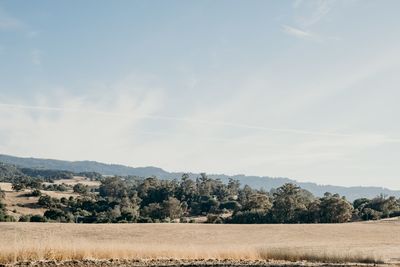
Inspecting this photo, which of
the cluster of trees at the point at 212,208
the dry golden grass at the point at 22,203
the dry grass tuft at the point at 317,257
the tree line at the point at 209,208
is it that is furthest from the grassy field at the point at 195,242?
the dry golden grass at the point at 22,203

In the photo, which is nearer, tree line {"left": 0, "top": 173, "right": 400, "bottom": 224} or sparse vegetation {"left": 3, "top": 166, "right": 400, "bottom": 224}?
tree line {"left": 0, "top": 173, "right": 400, "bottom": 224}

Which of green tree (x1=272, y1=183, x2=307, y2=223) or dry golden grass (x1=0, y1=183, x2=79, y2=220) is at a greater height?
green tree (x1=272, y1=183, x2=307, y2=223)

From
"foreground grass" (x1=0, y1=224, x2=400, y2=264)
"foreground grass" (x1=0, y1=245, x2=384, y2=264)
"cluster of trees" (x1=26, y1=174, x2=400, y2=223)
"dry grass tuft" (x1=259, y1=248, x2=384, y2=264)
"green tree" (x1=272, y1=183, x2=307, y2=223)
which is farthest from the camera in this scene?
"green tree" (x1=272, y1=183, x2=307, y2=223)

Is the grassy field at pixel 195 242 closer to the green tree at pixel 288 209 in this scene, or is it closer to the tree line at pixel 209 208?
the tree line at pixel 209 208

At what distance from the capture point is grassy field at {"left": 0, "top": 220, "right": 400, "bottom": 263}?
21.3m

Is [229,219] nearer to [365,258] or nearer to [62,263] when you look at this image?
[365,258]

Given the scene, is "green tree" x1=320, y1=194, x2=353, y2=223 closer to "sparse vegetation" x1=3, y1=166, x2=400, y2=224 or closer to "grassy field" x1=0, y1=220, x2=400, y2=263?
"sparse vegetation" x1=3, y1=166, x2=400, y2=224

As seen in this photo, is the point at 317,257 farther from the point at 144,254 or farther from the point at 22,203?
the point at 22,203

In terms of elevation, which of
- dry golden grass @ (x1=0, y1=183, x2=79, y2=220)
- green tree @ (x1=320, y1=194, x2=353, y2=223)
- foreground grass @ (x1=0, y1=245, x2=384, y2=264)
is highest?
green tree @ (x1=320, y1=194, x2=353, y2=223)

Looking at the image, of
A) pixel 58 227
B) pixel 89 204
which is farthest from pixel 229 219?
pixel 58 227

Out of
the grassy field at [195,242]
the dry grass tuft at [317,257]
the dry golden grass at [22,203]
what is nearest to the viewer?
the grassy field at [195,242]

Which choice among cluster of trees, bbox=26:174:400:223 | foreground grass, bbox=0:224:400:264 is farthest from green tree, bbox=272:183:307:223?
foreground grass, bbox=0:224:400:264

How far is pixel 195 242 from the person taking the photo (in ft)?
124

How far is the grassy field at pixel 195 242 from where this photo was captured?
2130cm
